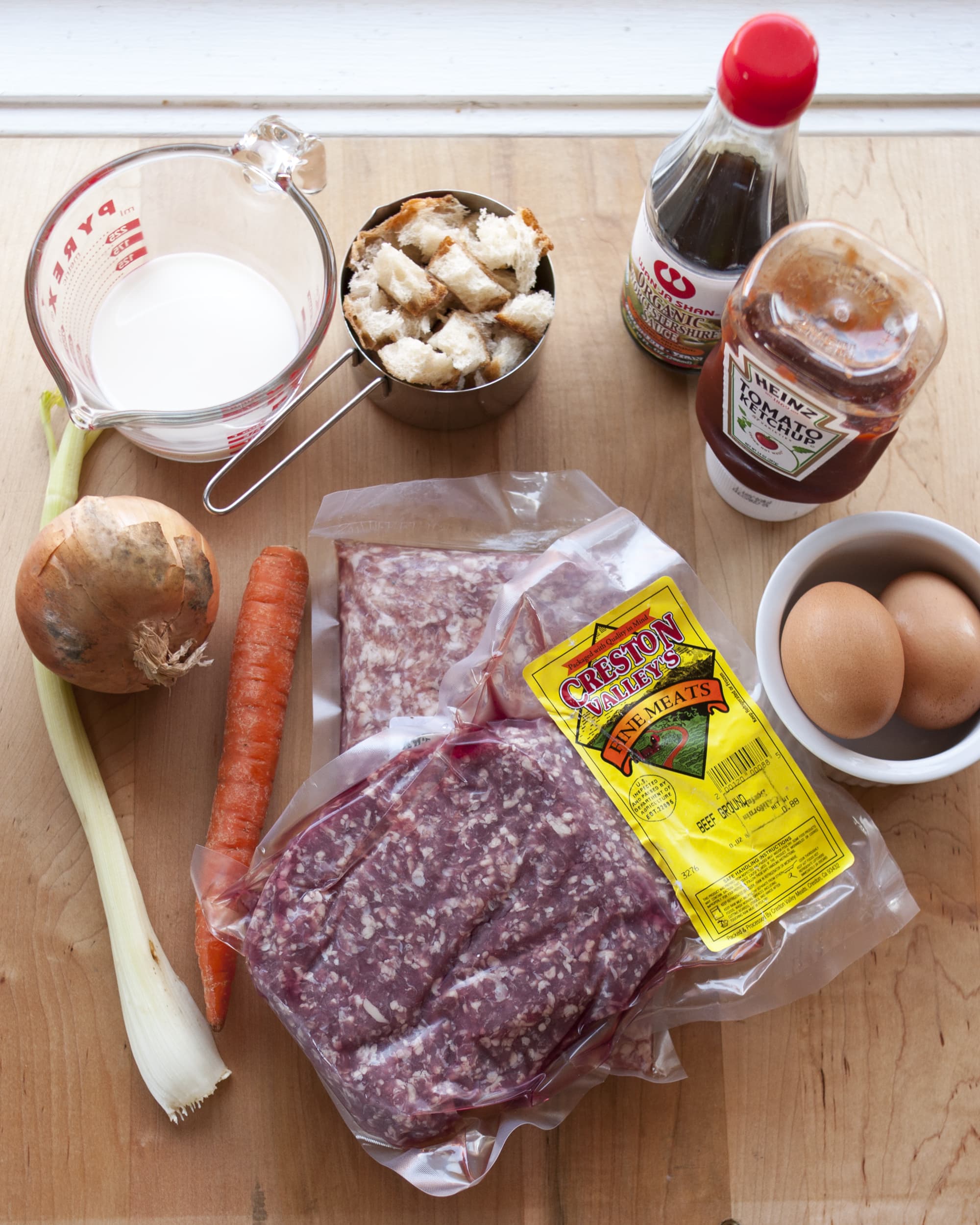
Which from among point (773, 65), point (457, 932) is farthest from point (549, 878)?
point (773, 65)

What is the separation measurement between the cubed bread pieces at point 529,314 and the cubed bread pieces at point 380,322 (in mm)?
92

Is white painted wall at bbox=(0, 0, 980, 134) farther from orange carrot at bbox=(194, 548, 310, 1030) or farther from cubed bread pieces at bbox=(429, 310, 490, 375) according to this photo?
orange carrot at bbox=(194, 548, 310, 1030)

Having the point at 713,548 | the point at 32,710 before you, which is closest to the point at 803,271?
the point at 713,548

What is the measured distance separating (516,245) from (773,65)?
13.7 inches

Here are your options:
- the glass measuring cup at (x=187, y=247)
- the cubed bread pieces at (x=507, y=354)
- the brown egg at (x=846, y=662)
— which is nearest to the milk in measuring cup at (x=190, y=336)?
the glass measuring cup at (x=187, y=247)

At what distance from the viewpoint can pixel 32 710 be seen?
49.4 inches

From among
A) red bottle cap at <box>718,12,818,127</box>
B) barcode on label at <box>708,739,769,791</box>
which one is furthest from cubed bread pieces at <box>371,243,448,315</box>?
barcode on label at <box>708,739,769,791</box>

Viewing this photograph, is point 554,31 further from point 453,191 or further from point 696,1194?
point 696,1194

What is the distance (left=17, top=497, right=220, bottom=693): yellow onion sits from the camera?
1100mm

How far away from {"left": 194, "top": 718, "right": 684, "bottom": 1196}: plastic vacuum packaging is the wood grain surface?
4.7 inches

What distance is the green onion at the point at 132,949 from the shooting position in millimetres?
1147

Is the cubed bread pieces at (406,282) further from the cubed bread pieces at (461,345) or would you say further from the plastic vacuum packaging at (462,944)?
the plastic vacuum packaging at (462,944)

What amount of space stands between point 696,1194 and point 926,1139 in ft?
0.89

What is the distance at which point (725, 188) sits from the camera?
1044mm
